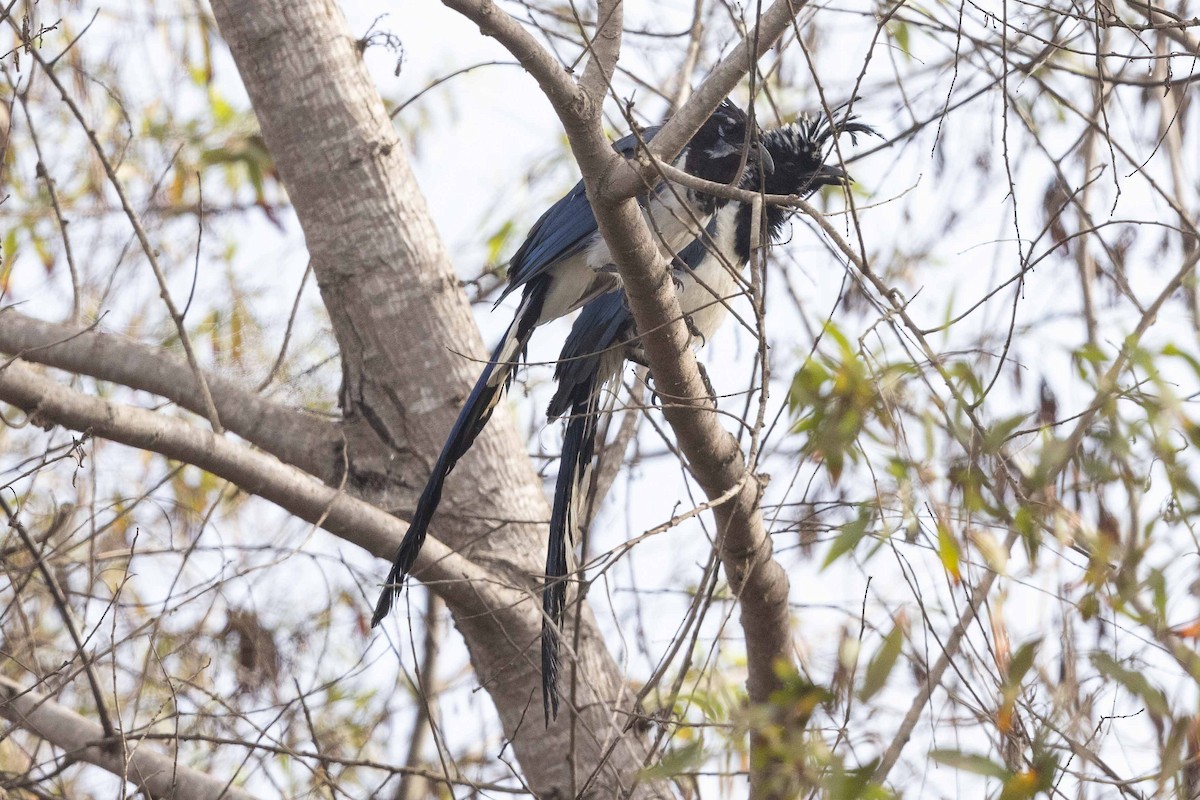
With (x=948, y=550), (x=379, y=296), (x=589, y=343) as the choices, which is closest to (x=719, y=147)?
(x=589, y=343)

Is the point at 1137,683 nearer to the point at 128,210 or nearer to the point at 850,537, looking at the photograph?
the point at 850,537

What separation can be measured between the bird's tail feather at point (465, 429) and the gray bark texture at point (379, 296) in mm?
151

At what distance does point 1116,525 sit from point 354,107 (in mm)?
2156

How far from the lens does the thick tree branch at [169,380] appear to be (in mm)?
3031

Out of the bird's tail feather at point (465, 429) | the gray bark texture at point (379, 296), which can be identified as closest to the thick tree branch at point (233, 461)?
the bird's tail feather at point (465, 429)

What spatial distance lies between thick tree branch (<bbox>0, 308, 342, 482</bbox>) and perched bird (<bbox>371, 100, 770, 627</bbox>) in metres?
0.43

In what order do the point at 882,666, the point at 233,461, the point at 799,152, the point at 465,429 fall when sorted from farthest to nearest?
the point at 799,152
the point at 465,429
the point at 233,461
the point at 882,666

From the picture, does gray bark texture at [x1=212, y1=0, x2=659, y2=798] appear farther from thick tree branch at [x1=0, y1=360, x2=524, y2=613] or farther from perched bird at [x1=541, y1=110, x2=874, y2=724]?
thick tree branch at [x1=0, y1=360, x2=524, y2=613]

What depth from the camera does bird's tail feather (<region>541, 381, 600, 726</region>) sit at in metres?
2.86

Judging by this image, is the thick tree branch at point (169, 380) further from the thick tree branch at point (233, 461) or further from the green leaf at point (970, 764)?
the green leaf at point (970, 764)

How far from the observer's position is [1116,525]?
200 centimetres

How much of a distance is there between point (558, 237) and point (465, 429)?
0.59m

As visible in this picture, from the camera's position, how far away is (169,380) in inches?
121

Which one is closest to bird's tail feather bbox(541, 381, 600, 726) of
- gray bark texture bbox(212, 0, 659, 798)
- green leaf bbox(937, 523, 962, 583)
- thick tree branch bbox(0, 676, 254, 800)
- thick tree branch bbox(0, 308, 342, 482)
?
gray bark texture bbox(212, 0, 659, 798)
